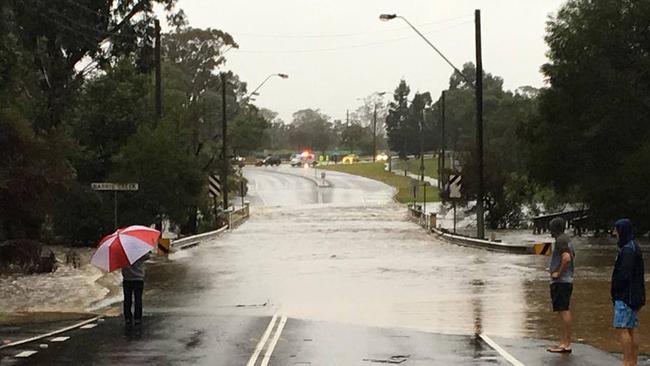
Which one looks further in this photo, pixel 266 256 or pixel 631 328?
pixel 266 256

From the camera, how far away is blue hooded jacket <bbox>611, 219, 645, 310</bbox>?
11.0 meters

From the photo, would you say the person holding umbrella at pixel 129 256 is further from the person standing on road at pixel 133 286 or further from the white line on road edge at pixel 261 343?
the white line on road edge at pixel 261 343

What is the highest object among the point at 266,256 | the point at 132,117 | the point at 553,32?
the point at 553,32

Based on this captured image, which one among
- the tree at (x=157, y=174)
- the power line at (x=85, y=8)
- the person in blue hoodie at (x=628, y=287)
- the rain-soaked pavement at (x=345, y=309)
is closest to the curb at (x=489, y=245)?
the rain-soaked pavement at (x=345, y=309)

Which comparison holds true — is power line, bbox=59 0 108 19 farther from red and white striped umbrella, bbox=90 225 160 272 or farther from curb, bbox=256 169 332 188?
curb, bbox=256 169 332 188

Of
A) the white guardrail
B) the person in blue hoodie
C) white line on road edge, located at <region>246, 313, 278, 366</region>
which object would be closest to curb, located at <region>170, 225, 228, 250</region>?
the white guardrail

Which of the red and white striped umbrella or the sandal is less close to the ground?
the red and white striped umbrella

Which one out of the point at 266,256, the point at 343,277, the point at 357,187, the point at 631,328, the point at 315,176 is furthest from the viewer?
the point at 315,176

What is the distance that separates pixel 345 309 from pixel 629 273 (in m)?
8.07

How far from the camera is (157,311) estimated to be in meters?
18.4

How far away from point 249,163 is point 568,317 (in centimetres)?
15170

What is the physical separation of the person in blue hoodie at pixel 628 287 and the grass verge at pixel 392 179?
55.6 m

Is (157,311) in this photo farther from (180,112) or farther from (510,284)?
(180,112)

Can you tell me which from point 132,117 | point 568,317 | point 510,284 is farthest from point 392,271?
point 132,117
